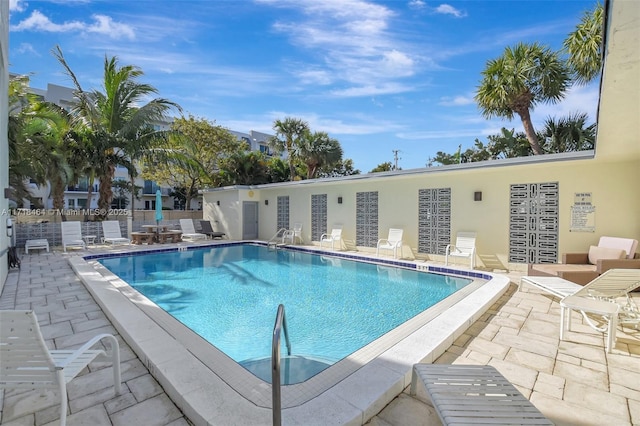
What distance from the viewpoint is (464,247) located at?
9.46m

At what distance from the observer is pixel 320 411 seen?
2.47 m

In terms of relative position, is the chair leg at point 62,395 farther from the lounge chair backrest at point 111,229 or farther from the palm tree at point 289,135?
the palm tree at point 289,135

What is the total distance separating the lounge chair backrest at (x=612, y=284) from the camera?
4.26 meters

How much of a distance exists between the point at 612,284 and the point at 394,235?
6975 mm

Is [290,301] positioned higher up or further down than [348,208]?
further down

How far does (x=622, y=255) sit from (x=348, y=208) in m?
8.40

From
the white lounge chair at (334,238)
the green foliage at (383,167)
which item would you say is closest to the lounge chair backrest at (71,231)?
the white lounge chair at (334,238)

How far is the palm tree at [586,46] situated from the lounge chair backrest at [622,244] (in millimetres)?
7520

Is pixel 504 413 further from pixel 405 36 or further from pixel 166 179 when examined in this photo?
pixel 166 179

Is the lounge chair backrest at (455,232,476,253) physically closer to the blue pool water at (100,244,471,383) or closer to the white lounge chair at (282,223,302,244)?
the blue pool water at (100,244,471,383)

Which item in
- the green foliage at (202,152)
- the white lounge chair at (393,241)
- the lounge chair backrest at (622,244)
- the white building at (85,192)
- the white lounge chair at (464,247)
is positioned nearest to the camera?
the lounge chair backrest at (622,244)

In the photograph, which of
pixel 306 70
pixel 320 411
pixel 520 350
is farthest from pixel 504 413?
pixel 306 70

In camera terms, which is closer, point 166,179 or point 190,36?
point 190,36

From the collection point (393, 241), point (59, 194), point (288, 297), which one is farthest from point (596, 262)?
point (59, 194)
